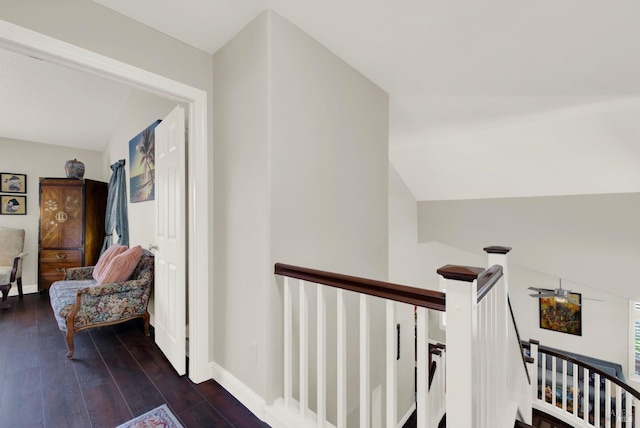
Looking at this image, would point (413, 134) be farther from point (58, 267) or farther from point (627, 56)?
point (58, 267)

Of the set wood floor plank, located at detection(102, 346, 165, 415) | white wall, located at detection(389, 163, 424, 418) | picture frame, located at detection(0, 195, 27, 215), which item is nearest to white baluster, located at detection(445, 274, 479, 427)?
wood floor plank, located at detection(102, 346, 165, 415)

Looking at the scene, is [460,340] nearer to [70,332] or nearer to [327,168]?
[327,168]

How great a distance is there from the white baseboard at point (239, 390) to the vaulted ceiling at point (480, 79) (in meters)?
2.21

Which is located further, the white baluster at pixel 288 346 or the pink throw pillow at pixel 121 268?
the pink throw pillow at pixel 121 268

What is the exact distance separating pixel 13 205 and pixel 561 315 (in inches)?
394

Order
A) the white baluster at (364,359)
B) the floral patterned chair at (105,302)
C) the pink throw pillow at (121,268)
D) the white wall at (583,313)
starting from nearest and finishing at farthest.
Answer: the white baluster at (364,359) < the floral patterned chair at (105,302) < the pink throw pillow at (121,268) < the white wall at (583,313)

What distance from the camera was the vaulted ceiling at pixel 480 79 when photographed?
5.24 ft

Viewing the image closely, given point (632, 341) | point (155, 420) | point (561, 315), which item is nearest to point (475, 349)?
point (155, 420)

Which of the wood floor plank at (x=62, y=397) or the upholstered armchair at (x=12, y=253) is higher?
the upholstered armchair at (x=12, y=253)

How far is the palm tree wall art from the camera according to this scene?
2983 mm

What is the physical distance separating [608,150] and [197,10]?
380 cm

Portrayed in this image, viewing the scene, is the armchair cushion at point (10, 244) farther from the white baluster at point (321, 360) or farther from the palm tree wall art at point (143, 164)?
the white baluster at point (321, 360)

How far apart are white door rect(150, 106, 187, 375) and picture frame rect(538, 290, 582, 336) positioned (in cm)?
688

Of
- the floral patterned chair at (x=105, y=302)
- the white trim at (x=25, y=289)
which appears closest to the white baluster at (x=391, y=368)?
the floral patterned chair at (x=105, y=302)
